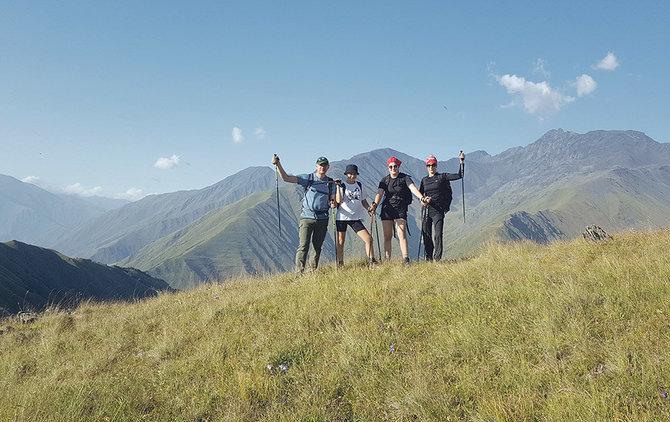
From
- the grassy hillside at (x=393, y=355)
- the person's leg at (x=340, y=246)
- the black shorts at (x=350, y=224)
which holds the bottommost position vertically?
the grassy hillside at (x=393, y=355)

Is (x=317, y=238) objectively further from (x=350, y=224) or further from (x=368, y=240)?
(x=368, y=240)

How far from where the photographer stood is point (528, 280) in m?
5.92

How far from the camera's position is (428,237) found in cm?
976

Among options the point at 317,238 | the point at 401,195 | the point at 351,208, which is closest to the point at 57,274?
the point at 317,238

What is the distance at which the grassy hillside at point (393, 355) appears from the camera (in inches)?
133

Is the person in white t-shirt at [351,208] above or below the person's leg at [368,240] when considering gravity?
above

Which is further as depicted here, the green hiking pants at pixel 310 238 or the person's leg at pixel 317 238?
the person's leg at pixel 317 238

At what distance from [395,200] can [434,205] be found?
3.42ft

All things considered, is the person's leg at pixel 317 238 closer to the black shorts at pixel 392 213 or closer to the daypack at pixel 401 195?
the black shorts at pixel 392 213

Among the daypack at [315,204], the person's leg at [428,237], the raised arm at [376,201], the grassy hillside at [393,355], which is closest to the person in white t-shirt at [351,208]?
the raised arm at [376,201]

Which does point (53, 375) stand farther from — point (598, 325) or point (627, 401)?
point (598, 325)

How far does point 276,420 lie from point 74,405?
240cm

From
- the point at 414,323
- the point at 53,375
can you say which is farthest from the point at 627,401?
the point at 53,375

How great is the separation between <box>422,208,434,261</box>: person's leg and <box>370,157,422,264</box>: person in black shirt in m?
0.61
